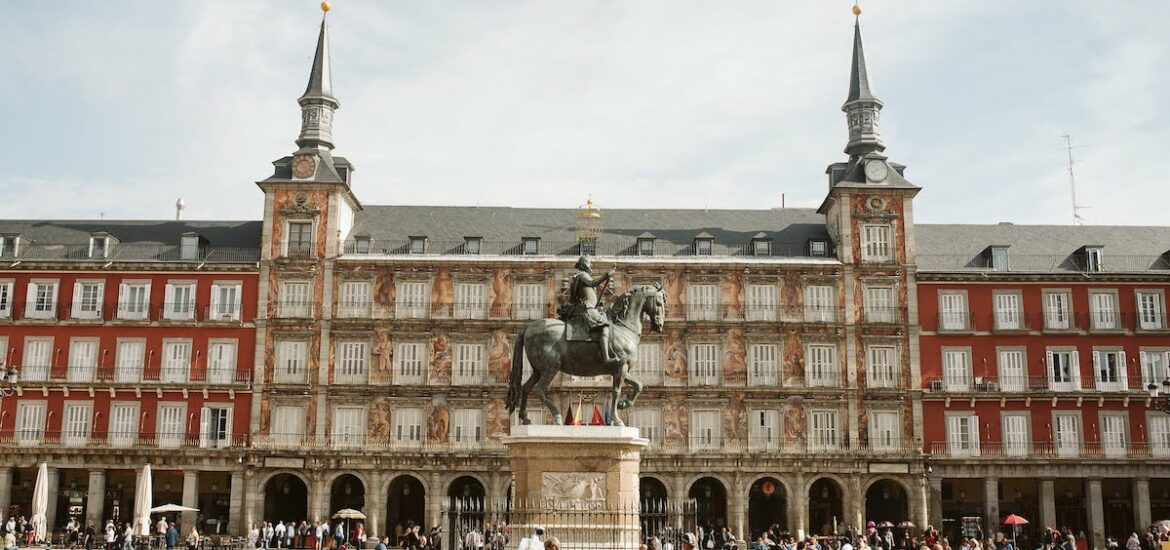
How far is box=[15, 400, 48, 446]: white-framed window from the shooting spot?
51.7 m

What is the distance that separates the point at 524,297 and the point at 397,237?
24.5 feet

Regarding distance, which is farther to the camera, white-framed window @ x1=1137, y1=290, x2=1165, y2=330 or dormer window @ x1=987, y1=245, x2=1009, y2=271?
dormer window @ x1=987, y1=245, x2=1009, y2=271

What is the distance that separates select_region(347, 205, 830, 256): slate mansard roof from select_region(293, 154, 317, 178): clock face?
376 centimetres

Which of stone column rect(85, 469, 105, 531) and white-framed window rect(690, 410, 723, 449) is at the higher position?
white-framed window rect(690, 410, 723, 449)

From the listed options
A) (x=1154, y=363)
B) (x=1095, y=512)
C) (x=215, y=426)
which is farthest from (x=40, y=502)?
(x=1154, y=363)

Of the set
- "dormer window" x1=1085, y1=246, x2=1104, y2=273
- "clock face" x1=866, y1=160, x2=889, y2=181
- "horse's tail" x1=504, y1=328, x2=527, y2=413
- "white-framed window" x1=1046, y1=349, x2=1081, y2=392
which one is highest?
"clock face" x1=866, y1=160, x2=889, y2=181

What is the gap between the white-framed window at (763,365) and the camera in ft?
171

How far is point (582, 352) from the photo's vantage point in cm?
2073

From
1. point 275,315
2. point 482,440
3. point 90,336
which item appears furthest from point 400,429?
point 90,336

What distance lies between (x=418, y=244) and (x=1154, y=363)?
34999mm

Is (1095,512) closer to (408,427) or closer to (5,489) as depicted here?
(408,427)

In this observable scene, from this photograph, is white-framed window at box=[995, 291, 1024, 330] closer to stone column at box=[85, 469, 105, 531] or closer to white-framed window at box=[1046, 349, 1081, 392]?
white-framed window at box=[1046, 349, 1081, 392]


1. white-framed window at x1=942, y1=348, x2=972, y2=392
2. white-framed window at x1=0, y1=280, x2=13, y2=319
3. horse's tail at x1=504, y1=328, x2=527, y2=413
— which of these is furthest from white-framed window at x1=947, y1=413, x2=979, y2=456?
white-framed window at x1=0, y1=280, x2=13, y2=319

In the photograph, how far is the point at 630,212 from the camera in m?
58.4
